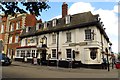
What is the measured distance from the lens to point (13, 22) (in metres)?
44.5

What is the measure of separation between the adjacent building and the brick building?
14.0 ft

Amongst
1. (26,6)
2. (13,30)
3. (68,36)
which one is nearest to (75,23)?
(68,36)

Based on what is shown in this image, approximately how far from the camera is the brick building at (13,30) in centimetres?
4212

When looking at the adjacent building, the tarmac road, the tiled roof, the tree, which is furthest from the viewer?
the tiled roof

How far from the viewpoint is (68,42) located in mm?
30422

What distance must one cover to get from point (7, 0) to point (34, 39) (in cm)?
2748

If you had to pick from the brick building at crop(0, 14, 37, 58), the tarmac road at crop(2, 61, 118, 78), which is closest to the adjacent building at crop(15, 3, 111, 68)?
the brick building at crop(0, 14, 37, 58)

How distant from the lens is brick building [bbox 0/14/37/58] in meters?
42.1

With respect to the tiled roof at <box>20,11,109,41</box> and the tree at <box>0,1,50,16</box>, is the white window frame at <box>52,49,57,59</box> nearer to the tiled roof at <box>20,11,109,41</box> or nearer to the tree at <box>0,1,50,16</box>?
the tiled roof at <box>20,11,109,41</box>

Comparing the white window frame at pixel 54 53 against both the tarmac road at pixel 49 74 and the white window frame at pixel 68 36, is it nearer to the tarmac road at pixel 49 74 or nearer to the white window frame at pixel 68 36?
the white window frame at pixel 68 36

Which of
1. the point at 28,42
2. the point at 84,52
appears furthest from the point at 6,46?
the point at 84,52

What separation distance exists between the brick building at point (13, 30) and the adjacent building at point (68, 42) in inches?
169

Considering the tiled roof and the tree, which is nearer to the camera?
the tree

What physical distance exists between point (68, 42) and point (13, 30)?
1790 cm
